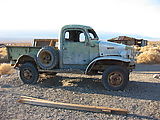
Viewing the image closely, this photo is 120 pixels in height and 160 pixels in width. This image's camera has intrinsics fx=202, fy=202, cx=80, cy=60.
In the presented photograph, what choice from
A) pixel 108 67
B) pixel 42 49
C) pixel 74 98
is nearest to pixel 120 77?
pixel 108 67

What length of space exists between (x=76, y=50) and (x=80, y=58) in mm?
341

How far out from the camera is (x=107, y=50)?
291 inches

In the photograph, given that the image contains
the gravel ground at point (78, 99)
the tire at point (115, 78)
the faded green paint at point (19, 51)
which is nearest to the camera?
the gravel ground at point (78, 99)

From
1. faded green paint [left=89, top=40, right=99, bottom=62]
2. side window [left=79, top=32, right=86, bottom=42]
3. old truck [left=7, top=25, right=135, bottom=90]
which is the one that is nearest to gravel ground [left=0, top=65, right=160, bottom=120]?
old truck [left=7, top=25, right=135, bottom=90]

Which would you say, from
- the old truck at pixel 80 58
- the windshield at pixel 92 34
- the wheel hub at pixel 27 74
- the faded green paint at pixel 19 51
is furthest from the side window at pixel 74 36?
the wheel hub at pixel 27 74

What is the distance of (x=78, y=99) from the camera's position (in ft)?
20.8

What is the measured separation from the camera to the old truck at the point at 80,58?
7207mm

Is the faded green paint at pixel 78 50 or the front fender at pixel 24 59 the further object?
the front fender at pixel 24 59

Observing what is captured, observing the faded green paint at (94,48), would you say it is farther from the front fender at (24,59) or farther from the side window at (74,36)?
the front fender at (24,59)

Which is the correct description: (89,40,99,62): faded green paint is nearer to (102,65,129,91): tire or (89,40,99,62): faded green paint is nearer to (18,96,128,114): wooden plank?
(102,65,129,91): tire

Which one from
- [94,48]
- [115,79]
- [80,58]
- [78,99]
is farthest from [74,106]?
[94,48]

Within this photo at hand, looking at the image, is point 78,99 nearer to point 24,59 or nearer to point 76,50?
point 76,50

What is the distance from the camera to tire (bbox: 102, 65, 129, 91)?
23.3ft

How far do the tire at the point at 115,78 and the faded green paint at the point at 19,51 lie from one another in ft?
9.93
